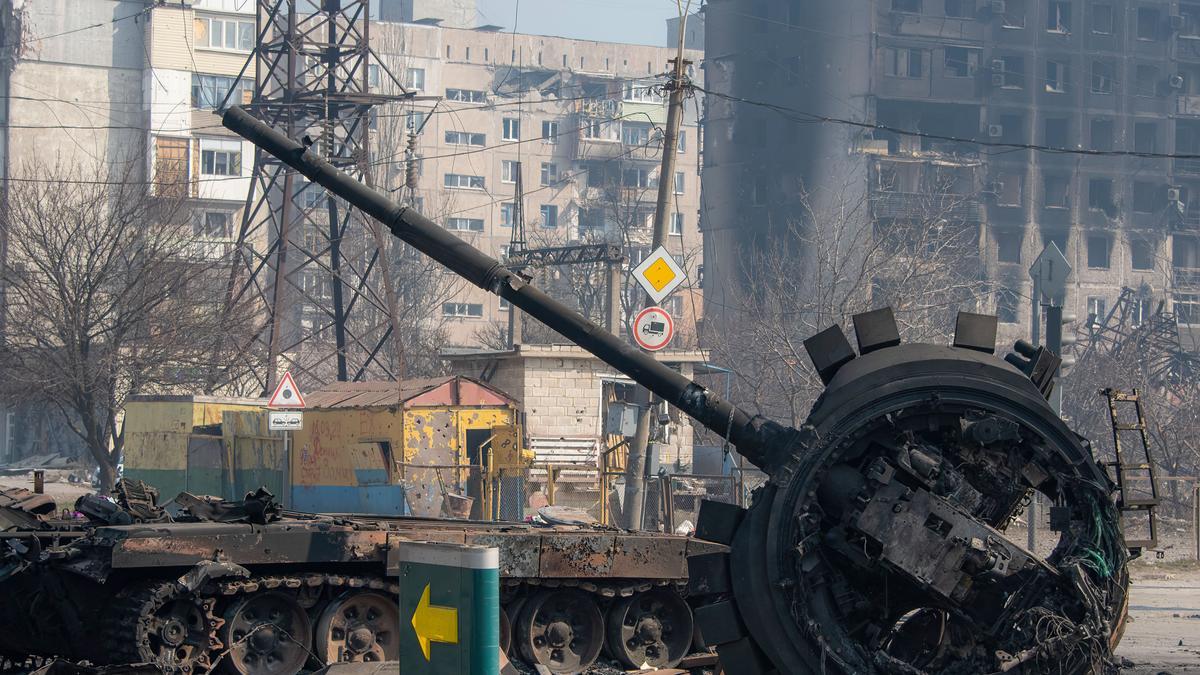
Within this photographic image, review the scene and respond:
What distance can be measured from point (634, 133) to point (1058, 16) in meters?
35.3

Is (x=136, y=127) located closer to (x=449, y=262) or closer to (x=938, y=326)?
(x=938, y=326)

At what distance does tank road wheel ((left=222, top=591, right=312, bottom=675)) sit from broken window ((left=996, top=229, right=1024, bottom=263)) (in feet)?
239

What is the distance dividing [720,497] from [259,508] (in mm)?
14177

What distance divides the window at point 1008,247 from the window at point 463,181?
120 ft

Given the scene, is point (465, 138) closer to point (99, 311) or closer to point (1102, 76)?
point (1102, 76)

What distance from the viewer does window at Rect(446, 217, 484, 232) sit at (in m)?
101

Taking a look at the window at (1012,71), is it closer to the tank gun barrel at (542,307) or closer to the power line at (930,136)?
the power line at (930,136)

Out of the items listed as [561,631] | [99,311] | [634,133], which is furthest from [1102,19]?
[561,631]

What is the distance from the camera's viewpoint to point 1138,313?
3287 inches

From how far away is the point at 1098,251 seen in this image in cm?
8481

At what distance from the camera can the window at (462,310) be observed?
310ft

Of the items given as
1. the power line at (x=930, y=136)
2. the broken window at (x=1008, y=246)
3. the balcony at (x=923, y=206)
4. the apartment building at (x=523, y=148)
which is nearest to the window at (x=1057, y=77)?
the power line at (x=930, y=136)

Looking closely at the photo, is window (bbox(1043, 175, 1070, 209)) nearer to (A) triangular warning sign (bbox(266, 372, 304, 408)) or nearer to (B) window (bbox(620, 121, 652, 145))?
(B) window (bbox(620, 121, 652, 145))

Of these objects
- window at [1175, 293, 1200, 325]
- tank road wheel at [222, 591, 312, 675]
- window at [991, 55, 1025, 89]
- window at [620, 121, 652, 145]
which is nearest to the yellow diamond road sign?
tank road wheel at [222, 591, 312, 675]
